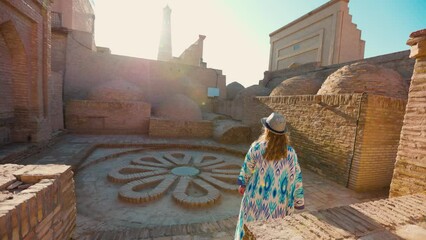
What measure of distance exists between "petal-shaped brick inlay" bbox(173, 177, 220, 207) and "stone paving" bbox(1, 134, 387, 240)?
36 centimetres

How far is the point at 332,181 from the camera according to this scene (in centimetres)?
553

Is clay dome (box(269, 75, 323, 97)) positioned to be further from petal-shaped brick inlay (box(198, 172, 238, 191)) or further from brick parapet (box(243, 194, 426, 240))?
brick parapet (box(243, 194, 426, 240))

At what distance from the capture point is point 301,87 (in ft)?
30.5

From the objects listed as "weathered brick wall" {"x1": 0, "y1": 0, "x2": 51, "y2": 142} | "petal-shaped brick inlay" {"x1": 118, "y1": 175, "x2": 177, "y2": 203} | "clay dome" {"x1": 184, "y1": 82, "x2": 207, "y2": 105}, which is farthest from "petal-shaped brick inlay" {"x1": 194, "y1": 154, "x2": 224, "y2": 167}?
"clay dome" {"x1": 184, "y1": 82, "x2": 207, "y2": 105}

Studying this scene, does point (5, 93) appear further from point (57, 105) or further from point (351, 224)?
point (351, 224)

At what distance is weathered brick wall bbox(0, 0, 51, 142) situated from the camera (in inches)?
226

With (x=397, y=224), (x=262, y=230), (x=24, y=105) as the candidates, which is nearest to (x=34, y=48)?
(x=24, y=105)

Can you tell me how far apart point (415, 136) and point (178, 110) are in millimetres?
10661

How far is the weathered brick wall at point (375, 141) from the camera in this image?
4.82 m

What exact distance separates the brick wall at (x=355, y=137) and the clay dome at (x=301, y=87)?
3.05 metres

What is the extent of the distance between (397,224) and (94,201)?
196 inches

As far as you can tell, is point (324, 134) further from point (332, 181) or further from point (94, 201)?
point (94, 201)

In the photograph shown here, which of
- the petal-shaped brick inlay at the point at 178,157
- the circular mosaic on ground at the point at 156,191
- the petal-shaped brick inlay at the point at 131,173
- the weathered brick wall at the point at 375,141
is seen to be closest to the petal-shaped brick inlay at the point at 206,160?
the circular mosaic on ground at the point at 156,191

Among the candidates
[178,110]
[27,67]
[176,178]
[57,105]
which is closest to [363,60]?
[178,110]
